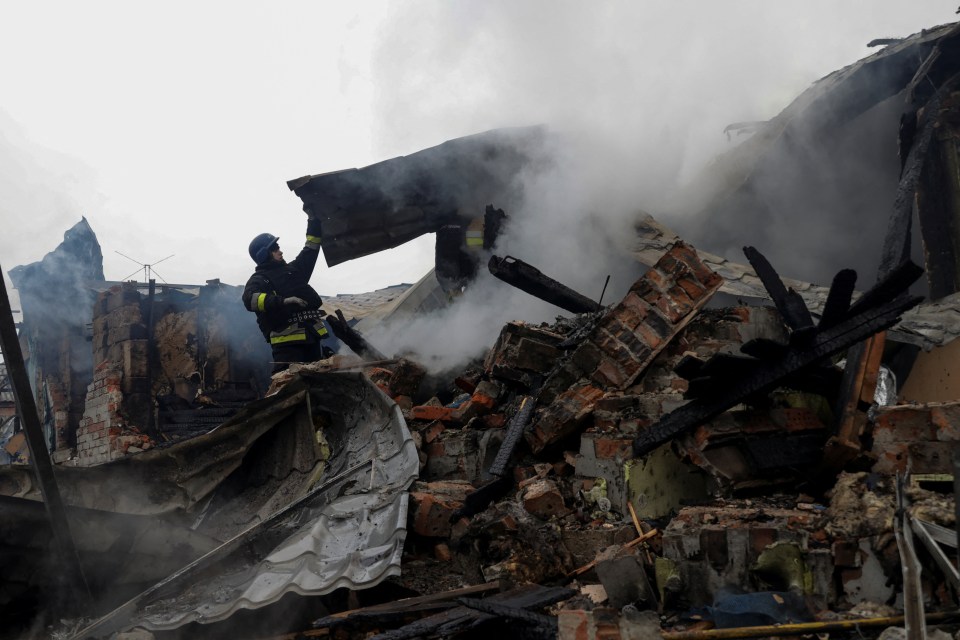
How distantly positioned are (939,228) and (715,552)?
5470 millimetres

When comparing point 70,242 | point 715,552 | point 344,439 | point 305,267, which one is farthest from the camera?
point 70,242

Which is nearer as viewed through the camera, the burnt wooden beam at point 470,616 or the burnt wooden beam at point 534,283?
Answer: the burnt wooden beam at point 470,616

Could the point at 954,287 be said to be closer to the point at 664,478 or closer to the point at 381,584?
the point at 664,478

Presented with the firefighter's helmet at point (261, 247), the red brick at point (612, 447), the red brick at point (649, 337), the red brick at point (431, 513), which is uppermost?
the firefighter's helmet at point (261, 247)

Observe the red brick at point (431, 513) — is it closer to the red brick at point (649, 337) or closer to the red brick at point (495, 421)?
the red brick at point (495, 421)

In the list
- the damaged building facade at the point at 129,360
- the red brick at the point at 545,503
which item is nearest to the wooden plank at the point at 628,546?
the red brick at the point at 545,503

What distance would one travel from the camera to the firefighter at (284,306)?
25.4ft

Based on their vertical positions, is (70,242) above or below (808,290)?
above

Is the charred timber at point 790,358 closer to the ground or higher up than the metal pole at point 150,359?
closer to the ground

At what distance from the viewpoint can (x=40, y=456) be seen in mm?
3539

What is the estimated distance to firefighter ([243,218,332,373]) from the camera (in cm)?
774

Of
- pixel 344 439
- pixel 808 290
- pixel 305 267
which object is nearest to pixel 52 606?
pixel 344 439

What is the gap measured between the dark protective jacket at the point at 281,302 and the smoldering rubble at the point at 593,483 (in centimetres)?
53

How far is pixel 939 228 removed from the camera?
7.03m
